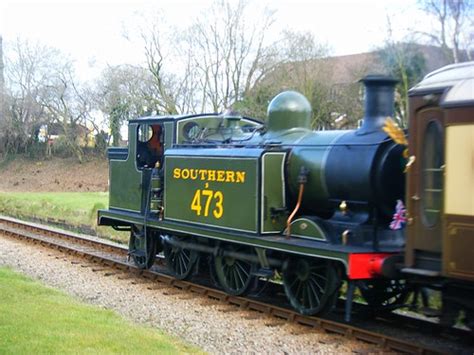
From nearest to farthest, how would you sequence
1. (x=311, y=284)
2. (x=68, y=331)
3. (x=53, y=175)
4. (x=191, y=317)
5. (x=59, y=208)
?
1. (x=68, y=331)
2. (x=311, y=284)
3. (x=191, y=317)
4. (x=59, y=208)
5. (x=53, y=175)

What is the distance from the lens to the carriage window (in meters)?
7.05

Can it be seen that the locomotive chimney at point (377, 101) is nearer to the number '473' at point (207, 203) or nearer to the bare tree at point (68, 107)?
the number '473' at point (207, 203)

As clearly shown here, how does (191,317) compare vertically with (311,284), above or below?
below

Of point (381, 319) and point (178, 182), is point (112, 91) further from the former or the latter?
point (381, 319)

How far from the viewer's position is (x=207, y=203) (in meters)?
10.7

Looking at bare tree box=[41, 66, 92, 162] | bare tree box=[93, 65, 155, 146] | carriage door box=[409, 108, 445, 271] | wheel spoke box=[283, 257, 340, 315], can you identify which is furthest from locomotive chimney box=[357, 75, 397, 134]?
bare tree box=[41, 66, 92, 162]

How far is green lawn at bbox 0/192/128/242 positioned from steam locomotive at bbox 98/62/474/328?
291 inches

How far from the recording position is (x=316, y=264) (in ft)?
29.4

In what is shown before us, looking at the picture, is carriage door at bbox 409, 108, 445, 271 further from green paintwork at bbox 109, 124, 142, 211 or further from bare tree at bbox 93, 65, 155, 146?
bare tree at bbox 93, 65, 155, 146

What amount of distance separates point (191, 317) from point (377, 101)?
3.87 m

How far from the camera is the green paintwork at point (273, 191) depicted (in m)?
9.59

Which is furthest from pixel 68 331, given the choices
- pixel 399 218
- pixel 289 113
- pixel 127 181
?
pixel 127 181

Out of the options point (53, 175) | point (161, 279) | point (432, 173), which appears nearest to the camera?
point (432, 173)

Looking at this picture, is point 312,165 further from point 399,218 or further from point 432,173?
point 432,173
